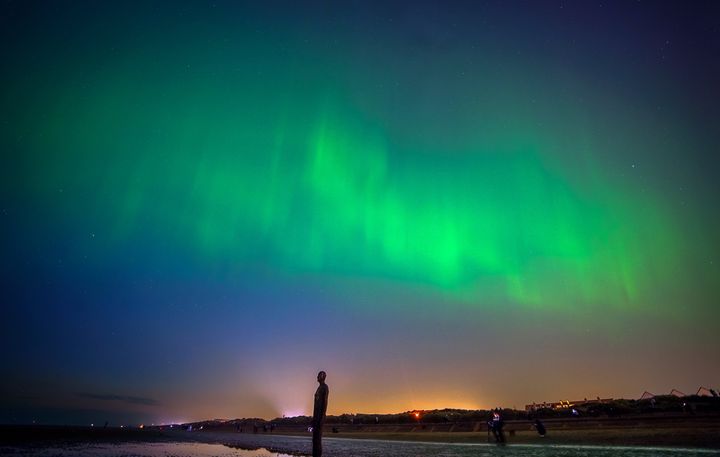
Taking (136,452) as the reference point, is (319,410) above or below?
above

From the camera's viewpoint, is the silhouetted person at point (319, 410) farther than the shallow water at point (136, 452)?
No

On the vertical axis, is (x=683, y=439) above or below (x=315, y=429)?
below

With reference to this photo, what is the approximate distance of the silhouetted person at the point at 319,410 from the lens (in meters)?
13.0

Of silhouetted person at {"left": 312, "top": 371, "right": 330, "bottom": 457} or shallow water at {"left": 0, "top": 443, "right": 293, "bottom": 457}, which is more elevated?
silhouetted person at {"left": 312, "top": 371, "right": 330, "bottom": 457}

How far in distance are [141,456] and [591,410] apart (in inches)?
2099

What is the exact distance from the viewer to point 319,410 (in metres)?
13.5

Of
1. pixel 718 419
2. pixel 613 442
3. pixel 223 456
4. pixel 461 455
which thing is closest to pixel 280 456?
pixel 223 456

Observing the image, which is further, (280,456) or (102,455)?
(102,455)

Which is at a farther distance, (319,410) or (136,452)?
(136,452)

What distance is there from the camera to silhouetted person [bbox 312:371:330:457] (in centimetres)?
1295

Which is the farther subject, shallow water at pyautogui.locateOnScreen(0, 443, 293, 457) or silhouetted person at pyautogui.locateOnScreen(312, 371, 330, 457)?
shallow water at pyautogui.locateOnScreen(0, 443, 293, 457)

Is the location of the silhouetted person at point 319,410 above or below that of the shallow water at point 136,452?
above

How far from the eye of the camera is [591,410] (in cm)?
5216

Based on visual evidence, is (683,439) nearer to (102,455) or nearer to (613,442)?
(613,442)
